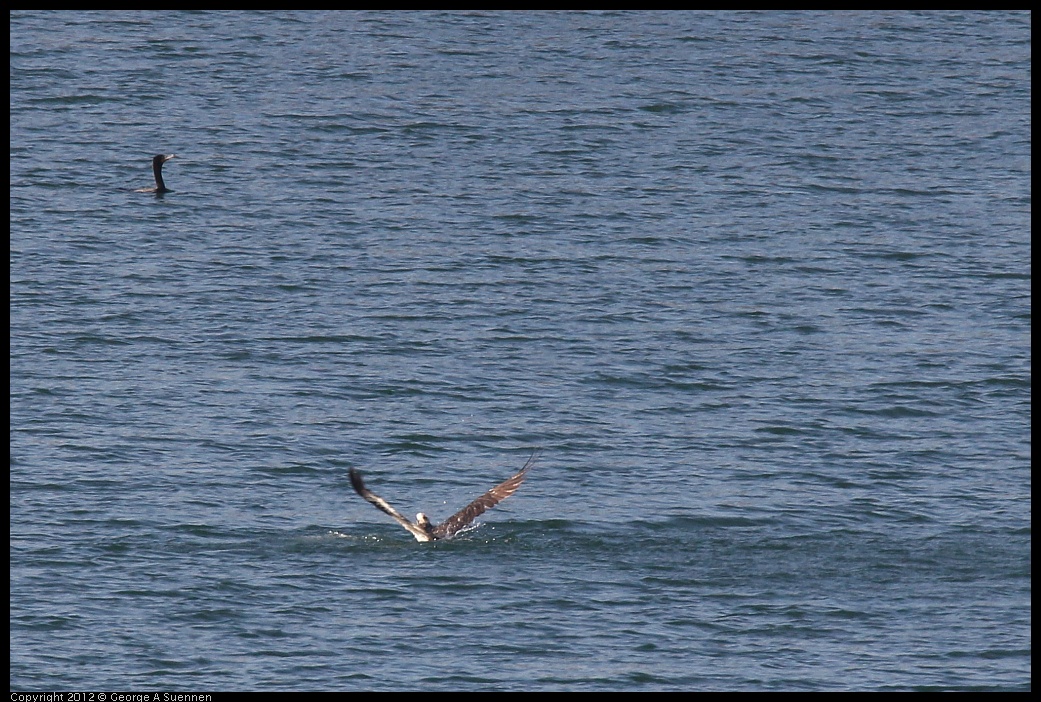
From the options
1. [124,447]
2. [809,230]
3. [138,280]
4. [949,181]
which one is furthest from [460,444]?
[949,181]

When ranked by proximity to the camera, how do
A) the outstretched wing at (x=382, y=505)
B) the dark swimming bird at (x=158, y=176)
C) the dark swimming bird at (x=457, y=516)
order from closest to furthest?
the outstretched wing at (x=382, y=505)
the dark swimming bird at (x=457, y=516)
the dark swimming bird at (x=158, y=176)

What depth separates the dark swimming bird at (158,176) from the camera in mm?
46438

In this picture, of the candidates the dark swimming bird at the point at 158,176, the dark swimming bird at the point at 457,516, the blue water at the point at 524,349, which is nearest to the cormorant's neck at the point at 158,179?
the dark swimming bird at the point at 158,176

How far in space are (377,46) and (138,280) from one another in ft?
63.3

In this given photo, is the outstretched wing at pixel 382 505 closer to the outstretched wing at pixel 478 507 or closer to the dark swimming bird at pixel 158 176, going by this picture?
the outstretched wing at pixel 478 507

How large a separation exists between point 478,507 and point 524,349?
36.2 feet

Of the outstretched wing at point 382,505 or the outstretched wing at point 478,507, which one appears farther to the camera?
the outstretched wing at point 478,507

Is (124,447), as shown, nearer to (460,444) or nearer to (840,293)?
(460,444)

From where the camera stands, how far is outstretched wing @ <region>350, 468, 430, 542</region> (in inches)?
1047

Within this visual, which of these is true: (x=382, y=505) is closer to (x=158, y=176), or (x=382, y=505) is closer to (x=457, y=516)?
(x=457, y=516)

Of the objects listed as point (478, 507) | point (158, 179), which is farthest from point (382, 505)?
point (158, 179)

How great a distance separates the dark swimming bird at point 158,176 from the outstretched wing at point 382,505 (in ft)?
63.1

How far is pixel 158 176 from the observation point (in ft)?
155

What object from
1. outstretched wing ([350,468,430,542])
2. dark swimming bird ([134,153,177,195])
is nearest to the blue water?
dark swimming bird ([134,153,177,195])
